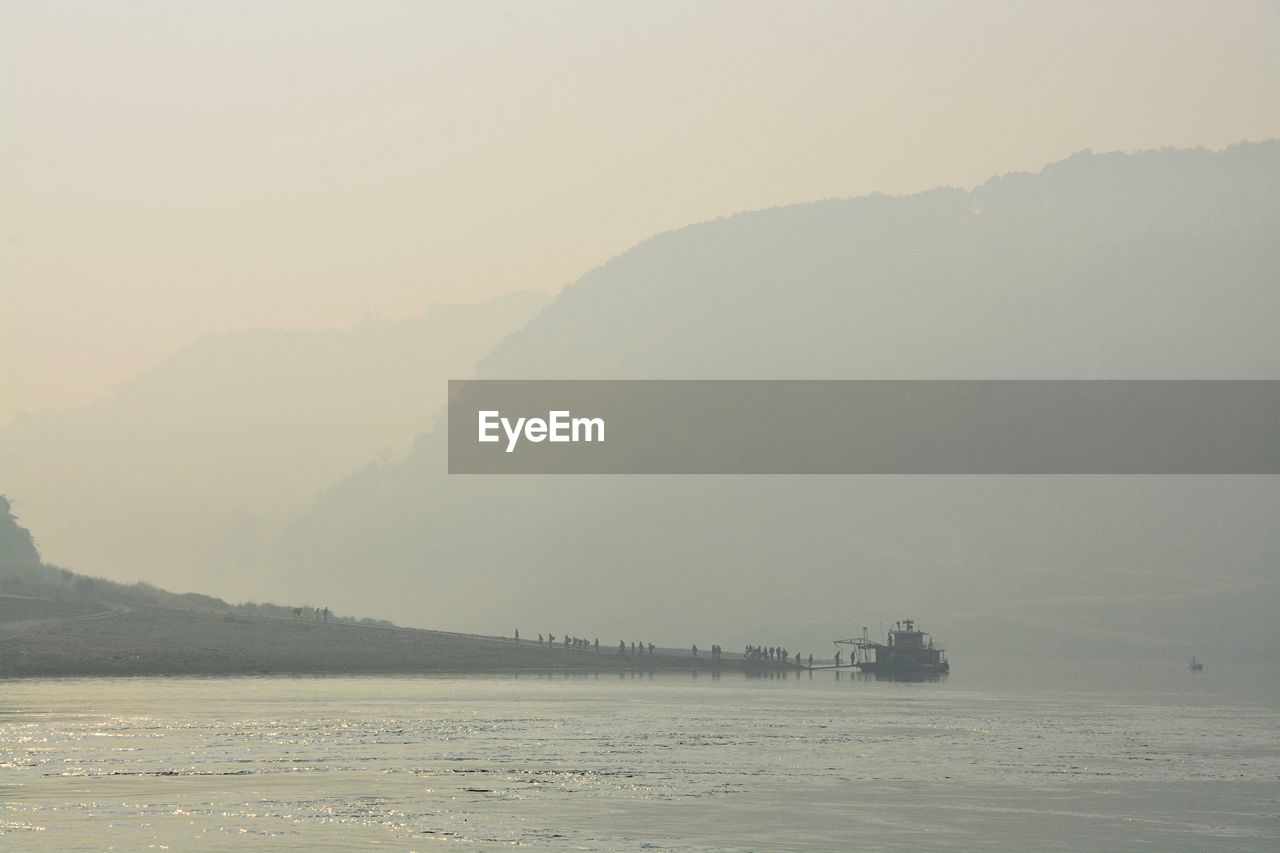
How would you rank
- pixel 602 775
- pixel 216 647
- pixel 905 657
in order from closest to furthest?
1. pixel 602 775
2. pixel 216 647
3. pixel 905 657

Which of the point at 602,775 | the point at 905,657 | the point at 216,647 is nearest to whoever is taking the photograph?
the point at 602,775

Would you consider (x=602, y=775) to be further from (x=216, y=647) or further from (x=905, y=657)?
(x=905, y=657)

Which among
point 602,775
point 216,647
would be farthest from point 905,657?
point 602,775

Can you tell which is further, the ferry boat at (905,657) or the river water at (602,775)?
the ferry boat at (905,657)

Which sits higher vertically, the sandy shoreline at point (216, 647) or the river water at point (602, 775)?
the sandy shoreline at point (216, 647)

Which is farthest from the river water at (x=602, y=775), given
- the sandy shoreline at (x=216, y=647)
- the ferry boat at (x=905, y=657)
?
the ferry boat at (x=905, y=657)

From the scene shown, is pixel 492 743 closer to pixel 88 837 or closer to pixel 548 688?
pixel 88 837

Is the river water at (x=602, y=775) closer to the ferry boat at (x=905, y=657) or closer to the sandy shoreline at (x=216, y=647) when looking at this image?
the sandy shoreline at (x=216, y=647)

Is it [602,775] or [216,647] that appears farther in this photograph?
[216,647]

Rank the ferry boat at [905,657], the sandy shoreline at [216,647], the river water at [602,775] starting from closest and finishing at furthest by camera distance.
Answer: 1. the river water at [602,775]
2. the sandy shoreline at [216,647]
3. the ferry boat at [905,657]
